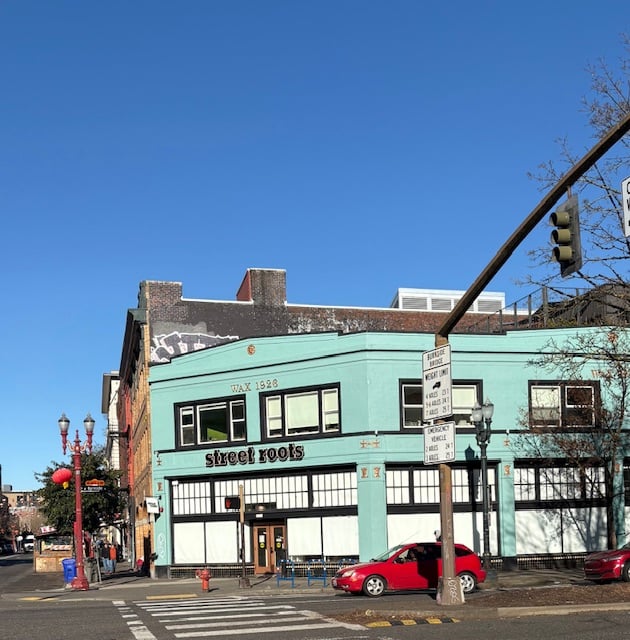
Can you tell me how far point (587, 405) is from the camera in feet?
115

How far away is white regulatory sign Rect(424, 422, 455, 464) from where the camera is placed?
19.0 meters

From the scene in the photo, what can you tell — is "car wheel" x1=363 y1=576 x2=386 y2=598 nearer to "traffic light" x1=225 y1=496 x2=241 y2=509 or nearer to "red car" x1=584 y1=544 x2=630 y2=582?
"red car" x1=584 y1=544 x2=630 y2=582

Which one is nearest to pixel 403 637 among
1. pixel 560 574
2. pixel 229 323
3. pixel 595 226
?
pixel 595 226

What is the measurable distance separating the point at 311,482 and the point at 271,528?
2.73 m

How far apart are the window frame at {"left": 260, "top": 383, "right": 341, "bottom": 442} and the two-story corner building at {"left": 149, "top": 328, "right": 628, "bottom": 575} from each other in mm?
48

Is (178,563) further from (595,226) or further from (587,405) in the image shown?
(595,226)

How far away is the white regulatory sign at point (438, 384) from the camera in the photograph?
19.3 meters

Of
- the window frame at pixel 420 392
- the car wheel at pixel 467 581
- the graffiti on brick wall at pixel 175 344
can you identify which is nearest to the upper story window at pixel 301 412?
the window frame at pixel 420 392

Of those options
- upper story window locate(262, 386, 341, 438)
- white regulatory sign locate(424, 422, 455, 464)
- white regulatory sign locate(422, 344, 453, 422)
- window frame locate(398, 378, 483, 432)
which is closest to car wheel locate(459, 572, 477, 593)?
white regulatory sign locate(424, 422, 455, 464)

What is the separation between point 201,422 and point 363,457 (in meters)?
7.66

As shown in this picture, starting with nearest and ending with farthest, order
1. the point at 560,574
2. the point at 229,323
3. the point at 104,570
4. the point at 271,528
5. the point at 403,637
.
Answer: the point at 403,637 → the point at 560,574 → the point at 271,528 → the point at 229,323 → the point at 104,570

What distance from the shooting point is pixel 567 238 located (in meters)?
12.9

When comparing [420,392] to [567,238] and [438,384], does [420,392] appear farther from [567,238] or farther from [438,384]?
[567,238]

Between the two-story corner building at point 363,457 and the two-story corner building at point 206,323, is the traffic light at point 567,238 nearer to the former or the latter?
the two-story corner building at point 363,457
